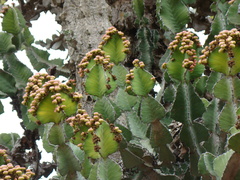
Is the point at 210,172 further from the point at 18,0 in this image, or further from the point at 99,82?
the point at 18,0

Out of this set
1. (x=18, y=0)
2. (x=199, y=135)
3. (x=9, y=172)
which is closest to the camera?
(x=9, y=172)

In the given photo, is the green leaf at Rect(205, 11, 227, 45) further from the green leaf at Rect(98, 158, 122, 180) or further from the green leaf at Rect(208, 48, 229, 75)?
the green leaf at Rect(98, 158, 122, 180)

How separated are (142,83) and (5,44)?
3.46 feet

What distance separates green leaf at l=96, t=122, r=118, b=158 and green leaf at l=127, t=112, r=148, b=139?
331 millimetres

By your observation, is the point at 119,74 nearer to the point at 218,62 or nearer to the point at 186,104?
the point at 186,104

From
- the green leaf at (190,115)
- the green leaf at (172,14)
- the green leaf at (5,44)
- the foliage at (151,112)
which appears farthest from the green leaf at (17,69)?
the green leaf at (190,115)

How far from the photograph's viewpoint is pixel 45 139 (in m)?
2.20

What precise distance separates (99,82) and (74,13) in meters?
1.27

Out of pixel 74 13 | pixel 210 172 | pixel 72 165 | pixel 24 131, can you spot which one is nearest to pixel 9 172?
pixel 72 165

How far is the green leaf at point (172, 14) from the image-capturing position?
2.43 m

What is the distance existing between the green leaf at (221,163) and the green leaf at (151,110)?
0.33 meters

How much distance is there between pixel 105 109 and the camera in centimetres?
214

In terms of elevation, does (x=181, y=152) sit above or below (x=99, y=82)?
below

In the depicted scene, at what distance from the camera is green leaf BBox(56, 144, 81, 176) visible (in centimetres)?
194
